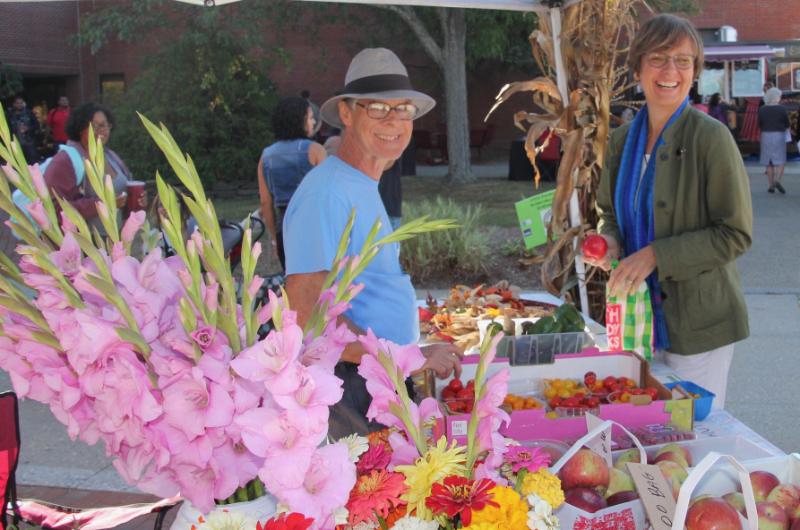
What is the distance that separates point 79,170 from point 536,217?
2657 millimetres

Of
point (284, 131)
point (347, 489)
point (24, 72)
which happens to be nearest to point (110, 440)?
point (347, 489)

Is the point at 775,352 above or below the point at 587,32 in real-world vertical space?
below

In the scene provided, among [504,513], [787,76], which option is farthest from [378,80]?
[787,76]

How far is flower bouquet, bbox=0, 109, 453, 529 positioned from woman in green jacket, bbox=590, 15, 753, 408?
1599mm

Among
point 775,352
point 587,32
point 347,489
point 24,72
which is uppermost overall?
point 24,72

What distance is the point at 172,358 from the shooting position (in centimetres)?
133

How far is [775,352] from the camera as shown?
246 inches

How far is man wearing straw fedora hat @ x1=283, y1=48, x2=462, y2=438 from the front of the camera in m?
2.30

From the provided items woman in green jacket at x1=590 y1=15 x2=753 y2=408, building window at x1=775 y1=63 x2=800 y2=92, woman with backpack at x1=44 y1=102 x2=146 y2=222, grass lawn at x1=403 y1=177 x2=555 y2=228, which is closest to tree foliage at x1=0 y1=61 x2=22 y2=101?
grass lawn at x1=403 y1=177 x2=555 y2=228

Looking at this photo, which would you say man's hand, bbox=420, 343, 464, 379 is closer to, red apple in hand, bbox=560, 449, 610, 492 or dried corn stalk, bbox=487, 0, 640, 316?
red apple in hand, bbox=560, 449, 610, 492

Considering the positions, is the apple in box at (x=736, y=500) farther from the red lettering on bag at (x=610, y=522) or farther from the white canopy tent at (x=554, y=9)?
the white canopy tent at (x=554, y=9)

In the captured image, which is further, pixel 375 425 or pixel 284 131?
pixel 284 131

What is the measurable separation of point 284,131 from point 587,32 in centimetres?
255

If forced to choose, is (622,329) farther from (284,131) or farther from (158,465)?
(284,131)
